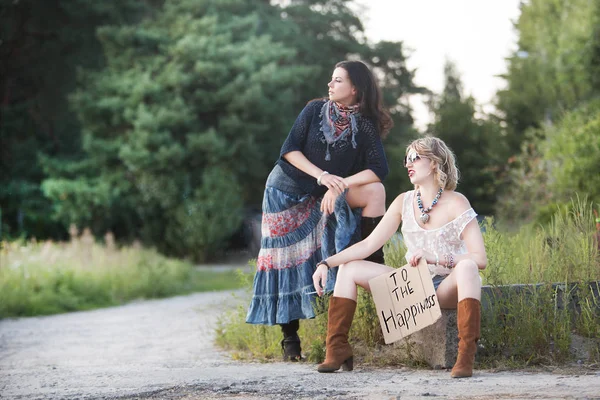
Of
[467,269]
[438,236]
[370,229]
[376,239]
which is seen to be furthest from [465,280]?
[370,229]

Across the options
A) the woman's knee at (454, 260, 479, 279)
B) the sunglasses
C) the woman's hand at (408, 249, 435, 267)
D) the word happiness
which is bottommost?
the word happiness

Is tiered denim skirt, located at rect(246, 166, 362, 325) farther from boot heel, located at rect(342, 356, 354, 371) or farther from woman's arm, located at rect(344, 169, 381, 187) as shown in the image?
boot heel, located at rect(342, 356, 354, 371)

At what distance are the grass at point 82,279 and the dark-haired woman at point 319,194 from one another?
483cm

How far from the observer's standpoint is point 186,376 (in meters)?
5.47

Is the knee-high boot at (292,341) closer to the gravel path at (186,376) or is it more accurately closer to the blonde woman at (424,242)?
the gravel path at (186,376)

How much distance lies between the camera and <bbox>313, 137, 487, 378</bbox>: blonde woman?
16.6 ft

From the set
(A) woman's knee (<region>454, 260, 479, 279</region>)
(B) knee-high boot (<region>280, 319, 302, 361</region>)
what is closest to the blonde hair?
(A) woman's knee (<region>454, 260, 479, 279</region>)

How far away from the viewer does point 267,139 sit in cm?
2547

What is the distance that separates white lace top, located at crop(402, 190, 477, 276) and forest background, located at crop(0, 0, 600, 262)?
487 inches

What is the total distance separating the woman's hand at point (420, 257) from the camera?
5.04 m

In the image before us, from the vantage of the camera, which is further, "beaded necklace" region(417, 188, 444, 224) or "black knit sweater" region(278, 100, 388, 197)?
"black knit sweater" region(278, 100, 388, 197)

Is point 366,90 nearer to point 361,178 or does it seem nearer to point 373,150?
point 373,150

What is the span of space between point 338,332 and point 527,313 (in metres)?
1.24

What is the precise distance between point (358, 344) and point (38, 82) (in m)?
23.8
